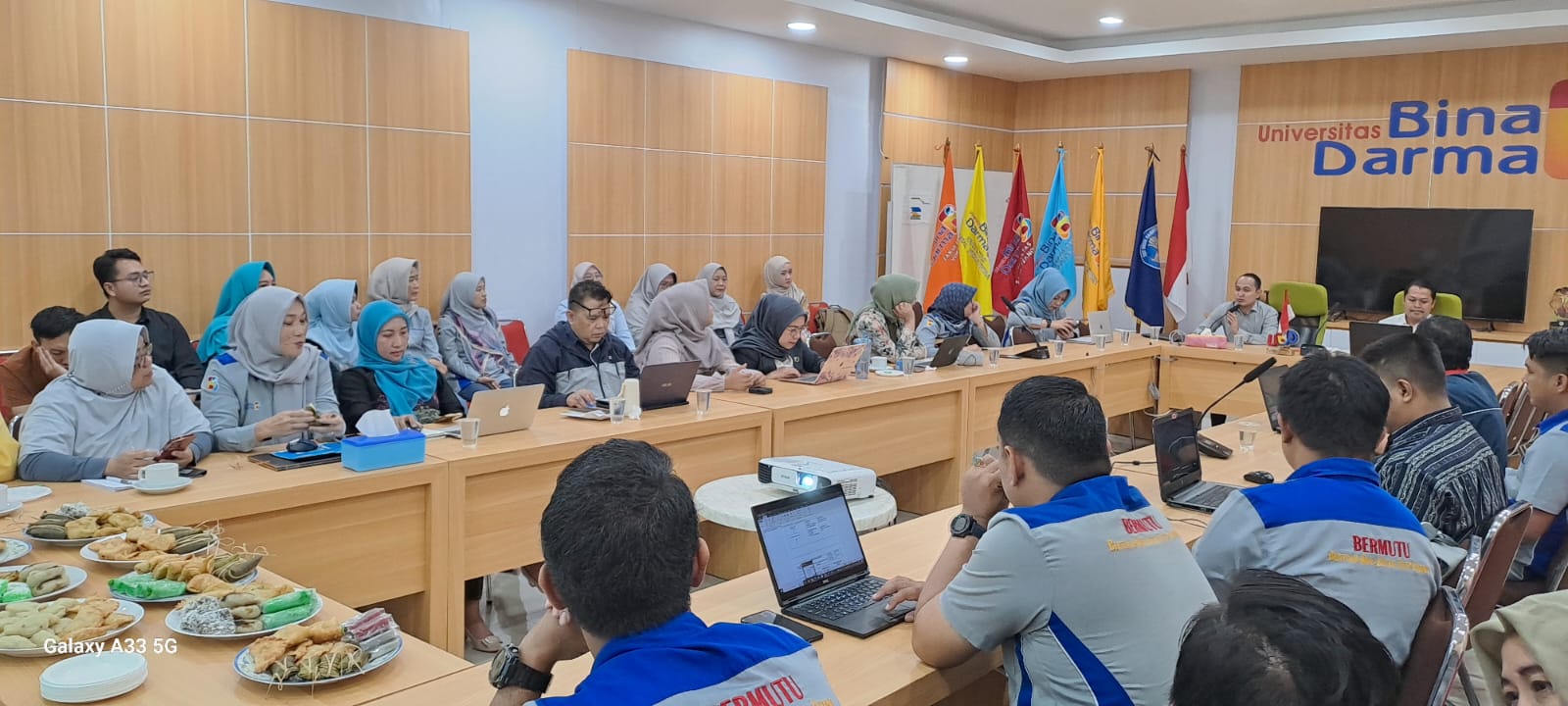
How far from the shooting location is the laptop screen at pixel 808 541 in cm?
218

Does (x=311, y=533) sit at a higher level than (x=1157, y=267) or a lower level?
lower

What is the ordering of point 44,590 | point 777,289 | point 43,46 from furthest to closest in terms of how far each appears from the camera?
point 777,289 → point 43,46 → point 44,590

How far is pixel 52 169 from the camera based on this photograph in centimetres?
498

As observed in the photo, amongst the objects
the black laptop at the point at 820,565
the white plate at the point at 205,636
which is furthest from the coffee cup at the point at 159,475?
the black laptop at the point at 820,565

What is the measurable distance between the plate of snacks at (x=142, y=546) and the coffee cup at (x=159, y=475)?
406 millimetres

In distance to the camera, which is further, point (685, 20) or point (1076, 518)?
point (685, 20)

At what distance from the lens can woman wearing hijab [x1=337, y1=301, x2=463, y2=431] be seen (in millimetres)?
4184

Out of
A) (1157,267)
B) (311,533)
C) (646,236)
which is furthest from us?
(1157,267)

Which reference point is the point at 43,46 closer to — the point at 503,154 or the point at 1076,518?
the point at 503,154

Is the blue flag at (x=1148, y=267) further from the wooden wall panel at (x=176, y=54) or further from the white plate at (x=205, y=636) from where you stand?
the white plate at (x=205, y=636)

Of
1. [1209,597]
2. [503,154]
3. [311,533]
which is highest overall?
[503,154]

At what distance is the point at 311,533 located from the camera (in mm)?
3041

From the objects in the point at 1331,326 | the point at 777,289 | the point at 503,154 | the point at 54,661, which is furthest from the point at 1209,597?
→ the point at 1331,326

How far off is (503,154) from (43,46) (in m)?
2.45
